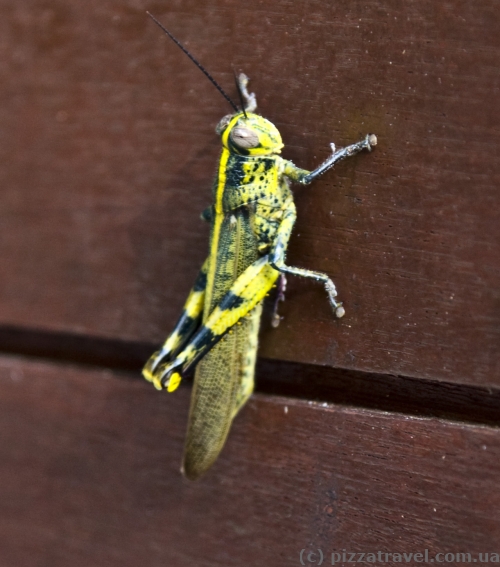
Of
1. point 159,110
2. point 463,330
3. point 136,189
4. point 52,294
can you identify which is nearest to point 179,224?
point 136,189

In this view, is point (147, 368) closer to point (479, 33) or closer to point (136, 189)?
point (136, 189)

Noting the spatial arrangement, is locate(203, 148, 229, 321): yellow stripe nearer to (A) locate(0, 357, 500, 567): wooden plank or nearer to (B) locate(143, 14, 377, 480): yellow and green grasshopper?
(B) locate(143, 14, 377, 480): yellow and green grasshopper

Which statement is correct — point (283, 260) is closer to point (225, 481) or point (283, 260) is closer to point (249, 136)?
point (249, 136)

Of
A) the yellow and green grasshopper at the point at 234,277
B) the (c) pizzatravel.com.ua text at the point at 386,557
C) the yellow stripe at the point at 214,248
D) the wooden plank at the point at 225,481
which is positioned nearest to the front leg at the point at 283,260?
the yellow and green grasshopper at the point at 234,277

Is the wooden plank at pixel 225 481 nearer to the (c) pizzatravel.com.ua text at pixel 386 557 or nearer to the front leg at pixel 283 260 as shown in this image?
the (c) pizzatravel.com.ua text at pixel 386 557

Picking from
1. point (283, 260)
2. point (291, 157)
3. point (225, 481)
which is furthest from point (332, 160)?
point (225, 481)

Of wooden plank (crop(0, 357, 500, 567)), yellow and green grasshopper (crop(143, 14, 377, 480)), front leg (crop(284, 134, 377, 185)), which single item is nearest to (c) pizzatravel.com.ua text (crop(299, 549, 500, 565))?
wooden plank (crop(0, 357, 500, 567))
